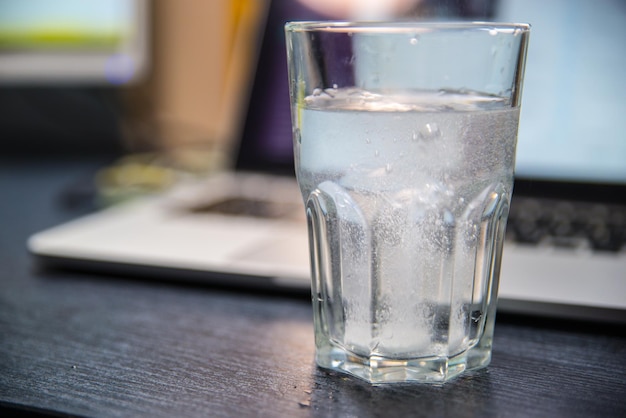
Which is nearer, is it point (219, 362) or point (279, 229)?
point (219, 362)

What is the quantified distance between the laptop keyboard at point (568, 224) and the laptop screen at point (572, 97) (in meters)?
0.02

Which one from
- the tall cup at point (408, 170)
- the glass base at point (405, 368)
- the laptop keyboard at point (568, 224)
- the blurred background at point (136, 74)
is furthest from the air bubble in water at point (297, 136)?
the blurred background at point (136, 74)

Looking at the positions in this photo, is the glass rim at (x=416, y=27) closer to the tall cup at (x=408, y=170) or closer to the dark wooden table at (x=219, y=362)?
the tall cup at (x=408, y=170)

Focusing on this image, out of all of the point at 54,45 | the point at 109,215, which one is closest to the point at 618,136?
the point at 109,215

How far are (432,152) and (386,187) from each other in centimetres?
3

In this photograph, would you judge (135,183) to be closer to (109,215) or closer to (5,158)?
(109,215)

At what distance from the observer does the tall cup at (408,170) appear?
12.9 inches

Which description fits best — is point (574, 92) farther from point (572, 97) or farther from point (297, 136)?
point (297, 136)

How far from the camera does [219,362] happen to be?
14.7 inches

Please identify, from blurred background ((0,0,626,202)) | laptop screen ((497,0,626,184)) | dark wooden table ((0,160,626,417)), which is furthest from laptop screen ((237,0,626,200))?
dark wooden table ((0,160,626,417))

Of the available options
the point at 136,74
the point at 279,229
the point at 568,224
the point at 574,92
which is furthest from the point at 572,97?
the point at 136,74

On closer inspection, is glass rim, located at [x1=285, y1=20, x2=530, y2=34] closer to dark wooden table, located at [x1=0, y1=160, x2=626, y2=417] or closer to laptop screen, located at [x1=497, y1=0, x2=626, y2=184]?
dark wooden table, located at [x1=0, y1=160, x2=626, y2=417]

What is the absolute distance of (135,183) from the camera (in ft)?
2.85

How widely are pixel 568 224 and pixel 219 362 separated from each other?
0.33m
